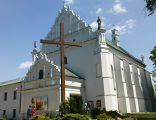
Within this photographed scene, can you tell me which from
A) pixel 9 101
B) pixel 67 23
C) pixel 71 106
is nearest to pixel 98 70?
pixel 67 23

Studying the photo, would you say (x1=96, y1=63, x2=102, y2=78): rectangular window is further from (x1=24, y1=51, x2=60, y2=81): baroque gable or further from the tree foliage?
the tree foliage

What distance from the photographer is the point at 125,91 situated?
34.5m

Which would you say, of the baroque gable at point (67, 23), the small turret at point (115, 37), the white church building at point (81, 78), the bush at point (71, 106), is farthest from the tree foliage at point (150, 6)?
the small turret at point (115, 37)

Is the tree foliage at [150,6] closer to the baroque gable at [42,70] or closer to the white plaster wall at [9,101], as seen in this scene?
the baroque gable at [42,70]

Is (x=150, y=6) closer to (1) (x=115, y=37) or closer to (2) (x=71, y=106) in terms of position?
(2) (x=71, y=106)

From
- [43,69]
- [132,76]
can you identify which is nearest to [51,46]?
[43,69]

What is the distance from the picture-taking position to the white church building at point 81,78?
Result: 30.1 meters

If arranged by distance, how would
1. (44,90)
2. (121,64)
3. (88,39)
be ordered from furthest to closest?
(121,64)
(88,39)
(44,90)

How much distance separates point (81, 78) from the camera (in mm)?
32375

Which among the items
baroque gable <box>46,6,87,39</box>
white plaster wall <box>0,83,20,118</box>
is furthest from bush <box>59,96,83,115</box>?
white plaster wall <box>0,83,20,118</box>

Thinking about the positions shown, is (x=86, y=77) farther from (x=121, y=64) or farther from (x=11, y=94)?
(x=11, y=94)

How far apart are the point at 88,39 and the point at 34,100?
12168mm

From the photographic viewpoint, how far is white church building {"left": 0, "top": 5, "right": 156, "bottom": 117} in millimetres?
30078

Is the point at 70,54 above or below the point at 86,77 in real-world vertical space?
above
